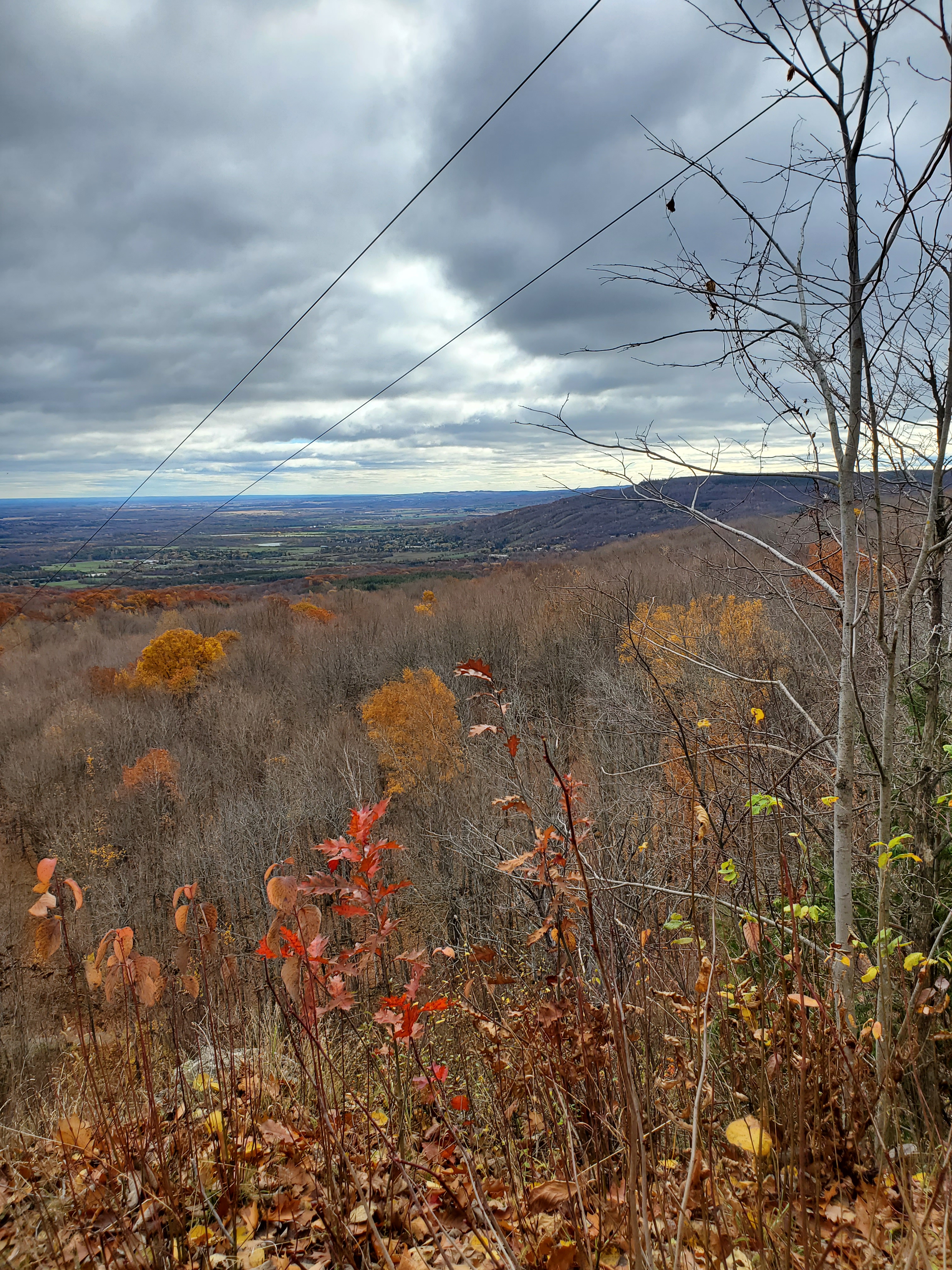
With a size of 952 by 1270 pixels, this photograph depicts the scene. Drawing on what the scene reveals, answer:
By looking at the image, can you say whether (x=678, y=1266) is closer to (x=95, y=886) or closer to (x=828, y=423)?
(x=828, y=423)

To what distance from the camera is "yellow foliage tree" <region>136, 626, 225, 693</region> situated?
42.1 metres

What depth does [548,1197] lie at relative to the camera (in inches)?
73.1

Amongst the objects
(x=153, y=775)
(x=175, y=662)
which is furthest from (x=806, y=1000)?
(x=175, y=662)

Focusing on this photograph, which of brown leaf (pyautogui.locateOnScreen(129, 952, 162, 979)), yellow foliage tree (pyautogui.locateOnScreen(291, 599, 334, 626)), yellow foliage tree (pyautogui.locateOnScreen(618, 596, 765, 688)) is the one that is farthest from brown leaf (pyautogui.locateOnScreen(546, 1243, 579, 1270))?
yellow foliage tree (pyautogui.locateOnScreen(291, 599, 334, 626))

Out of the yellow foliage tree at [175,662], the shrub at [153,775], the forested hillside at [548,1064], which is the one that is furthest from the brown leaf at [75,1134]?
the yellow foliage tree at [175,662]

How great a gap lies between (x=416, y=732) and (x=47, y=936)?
1059 inches

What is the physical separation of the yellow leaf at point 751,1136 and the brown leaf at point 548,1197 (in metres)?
0.48

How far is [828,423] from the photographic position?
3055 mm

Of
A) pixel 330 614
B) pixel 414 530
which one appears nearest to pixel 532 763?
pixel 330 614

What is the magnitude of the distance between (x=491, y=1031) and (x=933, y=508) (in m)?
2.87

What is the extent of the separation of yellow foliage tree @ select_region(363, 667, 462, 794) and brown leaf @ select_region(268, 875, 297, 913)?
965 inches

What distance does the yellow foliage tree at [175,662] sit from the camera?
138 feet

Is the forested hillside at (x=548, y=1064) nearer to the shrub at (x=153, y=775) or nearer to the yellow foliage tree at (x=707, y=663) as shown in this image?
the yellow foliage tree at (x=707, y=663)

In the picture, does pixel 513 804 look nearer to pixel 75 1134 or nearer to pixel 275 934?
pixel 275 934
